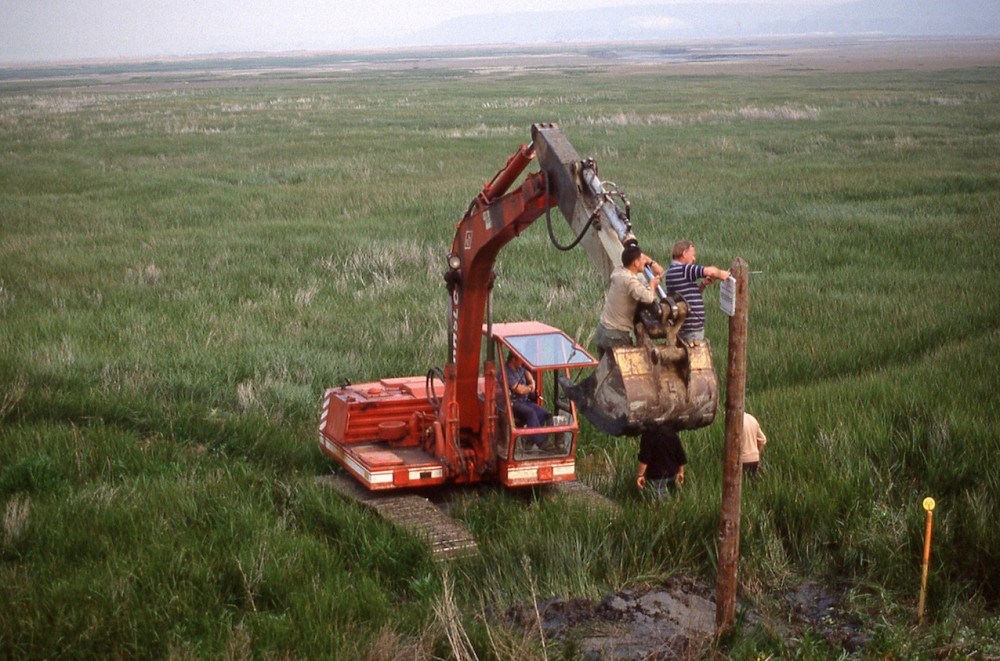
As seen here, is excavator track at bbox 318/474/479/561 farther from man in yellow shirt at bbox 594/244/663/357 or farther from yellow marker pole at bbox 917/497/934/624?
yellow marker pole at bbox 917/497/934/624

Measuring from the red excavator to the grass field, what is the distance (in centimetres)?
43

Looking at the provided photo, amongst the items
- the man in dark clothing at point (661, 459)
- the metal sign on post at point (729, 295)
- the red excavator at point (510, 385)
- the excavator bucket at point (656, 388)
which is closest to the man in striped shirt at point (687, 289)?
the red excavator at point (510, 385)

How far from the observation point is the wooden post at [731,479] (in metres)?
6.71

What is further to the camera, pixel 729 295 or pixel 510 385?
pixel 510 385

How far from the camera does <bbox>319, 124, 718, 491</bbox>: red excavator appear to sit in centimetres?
625

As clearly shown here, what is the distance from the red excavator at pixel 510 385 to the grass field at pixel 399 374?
43cm

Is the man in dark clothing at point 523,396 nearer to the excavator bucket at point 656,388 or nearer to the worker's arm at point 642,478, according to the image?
the worker's arm at point 642,478

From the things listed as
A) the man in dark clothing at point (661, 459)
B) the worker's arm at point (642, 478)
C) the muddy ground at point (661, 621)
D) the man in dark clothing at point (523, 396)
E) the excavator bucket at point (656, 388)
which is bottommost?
the muddy ground at point (661, 621)

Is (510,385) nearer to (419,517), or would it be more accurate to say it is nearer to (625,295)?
(419,517)

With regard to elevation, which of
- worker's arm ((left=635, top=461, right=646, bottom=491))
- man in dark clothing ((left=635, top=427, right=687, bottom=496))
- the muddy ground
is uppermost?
man in dark clothing ((left=635, top=427, right=687, bottom=496))

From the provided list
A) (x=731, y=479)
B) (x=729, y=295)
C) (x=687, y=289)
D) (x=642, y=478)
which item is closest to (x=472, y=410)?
(x=642, y=478)

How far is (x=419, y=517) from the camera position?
29.5ft

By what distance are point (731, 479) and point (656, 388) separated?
1.06m

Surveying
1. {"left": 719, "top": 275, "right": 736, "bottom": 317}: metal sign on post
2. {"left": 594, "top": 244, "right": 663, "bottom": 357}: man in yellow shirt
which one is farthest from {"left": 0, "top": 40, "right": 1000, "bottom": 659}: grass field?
{"left": 719, "top": 275, "right": 736, "bottom": 317}: metal sign on post
